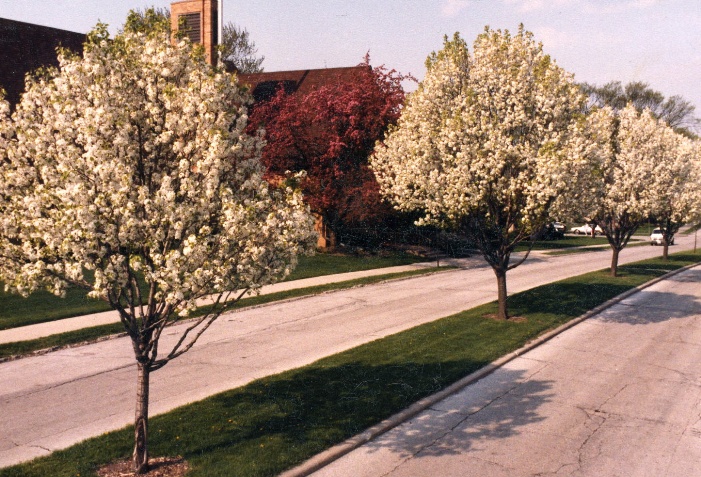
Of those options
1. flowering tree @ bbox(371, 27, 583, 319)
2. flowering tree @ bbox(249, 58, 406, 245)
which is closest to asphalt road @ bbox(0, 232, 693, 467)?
flowering tree @ bbox(371, 27, 583, 319)

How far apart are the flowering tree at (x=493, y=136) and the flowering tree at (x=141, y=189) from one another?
28.9 ft

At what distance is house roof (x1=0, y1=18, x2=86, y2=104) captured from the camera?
104 feet

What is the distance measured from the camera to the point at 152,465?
334 inches

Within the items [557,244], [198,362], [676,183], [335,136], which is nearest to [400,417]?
[198,362]

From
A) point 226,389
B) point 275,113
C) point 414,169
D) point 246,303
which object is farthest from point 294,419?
point 275,113

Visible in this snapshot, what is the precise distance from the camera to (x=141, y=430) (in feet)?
27.5

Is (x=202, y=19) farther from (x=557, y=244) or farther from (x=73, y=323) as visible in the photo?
(x=557, y=244)

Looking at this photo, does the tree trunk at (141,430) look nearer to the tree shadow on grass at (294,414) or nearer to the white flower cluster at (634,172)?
the tree shadow on grass at (294,414)

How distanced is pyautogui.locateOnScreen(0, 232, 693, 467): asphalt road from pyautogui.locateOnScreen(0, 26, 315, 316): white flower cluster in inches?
143

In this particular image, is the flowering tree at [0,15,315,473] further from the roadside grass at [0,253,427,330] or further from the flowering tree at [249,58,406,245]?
the flowering tree at [249,58,406,245]

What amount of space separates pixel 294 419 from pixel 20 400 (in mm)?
5434

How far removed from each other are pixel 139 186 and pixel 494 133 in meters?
10.8

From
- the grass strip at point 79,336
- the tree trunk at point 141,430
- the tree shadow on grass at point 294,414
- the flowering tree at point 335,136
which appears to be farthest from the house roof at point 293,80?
the tree trunk at point 141,430

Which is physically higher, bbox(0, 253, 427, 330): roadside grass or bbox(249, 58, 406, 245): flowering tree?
bbox(249, 58, 406, 245): flowering tree
